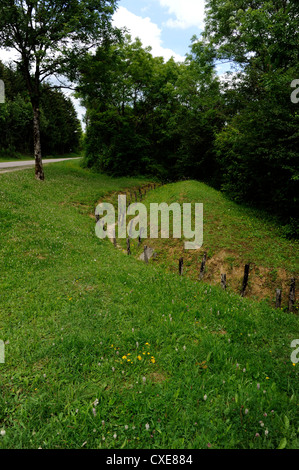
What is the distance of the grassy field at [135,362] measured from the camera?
3.46 meters

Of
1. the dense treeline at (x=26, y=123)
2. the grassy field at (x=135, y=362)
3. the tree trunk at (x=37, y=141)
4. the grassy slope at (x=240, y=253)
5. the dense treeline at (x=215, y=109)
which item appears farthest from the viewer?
the dense treeline at (x=26, y=123)

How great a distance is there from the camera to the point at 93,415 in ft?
12.2

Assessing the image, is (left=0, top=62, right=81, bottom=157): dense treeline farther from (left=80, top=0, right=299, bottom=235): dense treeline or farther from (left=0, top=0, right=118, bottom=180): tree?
(left=0, top=0, right=118, bottom=180): tree

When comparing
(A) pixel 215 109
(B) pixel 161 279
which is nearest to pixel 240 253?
(B) pixel 161 279

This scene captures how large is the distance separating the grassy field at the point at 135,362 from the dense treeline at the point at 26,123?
38214 mm

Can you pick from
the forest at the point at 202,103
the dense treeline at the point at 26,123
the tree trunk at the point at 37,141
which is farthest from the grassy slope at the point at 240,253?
the dense treeline at the point at 26,123

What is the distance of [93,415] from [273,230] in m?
15.4

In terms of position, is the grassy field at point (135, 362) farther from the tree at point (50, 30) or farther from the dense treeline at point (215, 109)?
the tree at point (50, 30)

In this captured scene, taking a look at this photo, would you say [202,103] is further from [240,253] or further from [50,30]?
[240,253]

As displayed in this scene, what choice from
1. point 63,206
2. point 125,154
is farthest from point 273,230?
point 125,154

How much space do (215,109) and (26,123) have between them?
50.2 metres

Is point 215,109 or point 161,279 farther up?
point 215,109

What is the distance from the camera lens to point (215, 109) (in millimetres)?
27625
